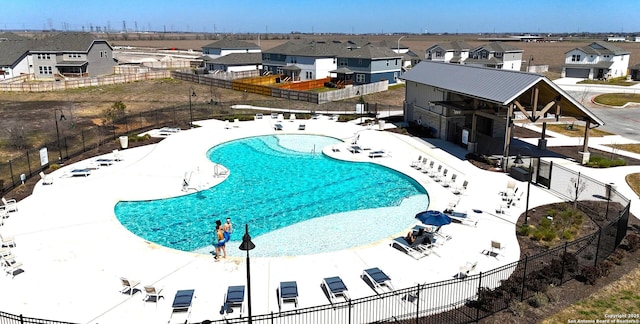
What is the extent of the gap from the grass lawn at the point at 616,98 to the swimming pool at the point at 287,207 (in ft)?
147

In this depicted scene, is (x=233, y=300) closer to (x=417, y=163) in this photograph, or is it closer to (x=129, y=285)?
(x=129, y=285)

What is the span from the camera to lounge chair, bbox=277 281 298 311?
1544 cm

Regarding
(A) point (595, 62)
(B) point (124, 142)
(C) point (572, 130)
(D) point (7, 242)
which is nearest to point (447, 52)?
(A) point (595, 62)

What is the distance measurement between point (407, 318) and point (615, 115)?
4993cm

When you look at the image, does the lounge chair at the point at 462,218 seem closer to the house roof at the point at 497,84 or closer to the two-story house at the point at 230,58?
the house roof at the point at 497,84

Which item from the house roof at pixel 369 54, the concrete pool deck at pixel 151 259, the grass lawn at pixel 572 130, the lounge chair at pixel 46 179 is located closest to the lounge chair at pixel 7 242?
the concrete pool deck at pixel 151 259

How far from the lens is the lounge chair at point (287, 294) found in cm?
1544

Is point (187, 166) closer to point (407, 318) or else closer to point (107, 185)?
point (107, 185)

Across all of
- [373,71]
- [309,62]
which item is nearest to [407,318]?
[373,71]

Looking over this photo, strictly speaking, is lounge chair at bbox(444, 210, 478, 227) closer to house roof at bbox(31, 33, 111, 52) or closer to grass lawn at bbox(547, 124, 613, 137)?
grass lawn at bbox(547, 124, 613, 137)

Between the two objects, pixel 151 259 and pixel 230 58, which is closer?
pixel 151 259

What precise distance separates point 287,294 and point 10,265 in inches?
438

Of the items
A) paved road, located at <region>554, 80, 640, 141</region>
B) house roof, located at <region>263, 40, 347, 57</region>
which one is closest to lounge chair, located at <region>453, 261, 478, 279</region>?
paved road, located at <region>554, 80, 640, 141</region>

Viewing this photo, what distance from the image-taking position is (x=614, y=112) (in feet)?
179
